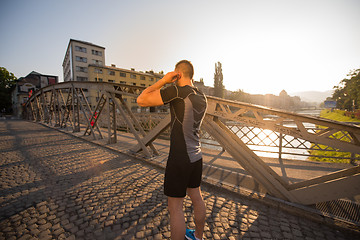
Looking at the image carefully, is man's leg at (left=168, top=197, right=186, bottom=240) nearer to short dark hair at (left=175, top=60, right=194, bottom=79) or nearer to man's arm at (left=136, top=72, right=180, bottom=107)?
man's arm at (left=136, top=72, right=180, bottom=107)

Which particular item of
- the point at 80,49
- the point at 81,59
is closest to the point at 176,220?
the point at 81,59

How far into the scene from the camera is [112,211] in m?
2.73

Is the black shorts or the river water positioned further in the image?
the river water

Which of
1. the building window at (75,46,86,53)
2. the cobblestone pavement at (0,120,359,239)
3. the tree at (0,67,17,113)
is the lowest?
the cobblestone pavement at (0,120,359,239)

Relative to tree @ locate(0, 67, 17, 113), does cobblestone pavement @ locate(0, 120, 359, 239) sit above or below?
below

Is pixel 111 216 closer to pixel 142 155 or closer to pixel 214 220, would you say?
pixel 214 220

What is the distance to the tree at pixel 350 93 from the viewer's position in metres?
35.3

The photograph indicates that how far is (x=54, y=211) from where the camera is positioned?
2.73 m

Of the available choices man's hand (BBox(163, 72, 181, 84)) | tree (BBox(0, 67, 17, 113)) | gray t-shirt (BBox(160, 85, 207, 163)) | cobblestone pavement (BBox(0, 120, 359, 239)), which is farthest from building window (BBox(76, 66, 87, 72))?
gray t-shirt (BBox(160, 85, 207, 163))

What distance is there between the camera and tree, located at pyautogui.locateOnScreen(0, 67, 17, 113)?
46350 millimetres

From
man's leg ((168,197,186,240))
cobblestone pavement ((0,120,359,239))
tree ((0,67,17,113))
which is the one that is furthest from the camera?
tree ((0,67,17,113))

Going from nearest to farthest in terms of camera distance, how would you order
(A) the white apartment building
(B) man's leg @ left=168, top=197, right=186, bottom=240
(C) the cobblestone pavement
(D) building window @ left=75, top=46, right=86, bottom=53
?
1. (B) man's leg @ left=168, top=197, right=186, bottom=240
2. (C) the cobblestone pavement
3. (A) the white apartment building
4. (D) building window @ left=75, top=46, right=86, bottom=53

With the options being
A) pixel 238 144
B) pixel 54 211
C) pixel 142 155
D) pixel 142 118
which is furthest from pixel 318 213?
pixel 142 118

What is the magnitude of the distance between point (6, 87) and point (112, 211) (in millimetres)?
72812
